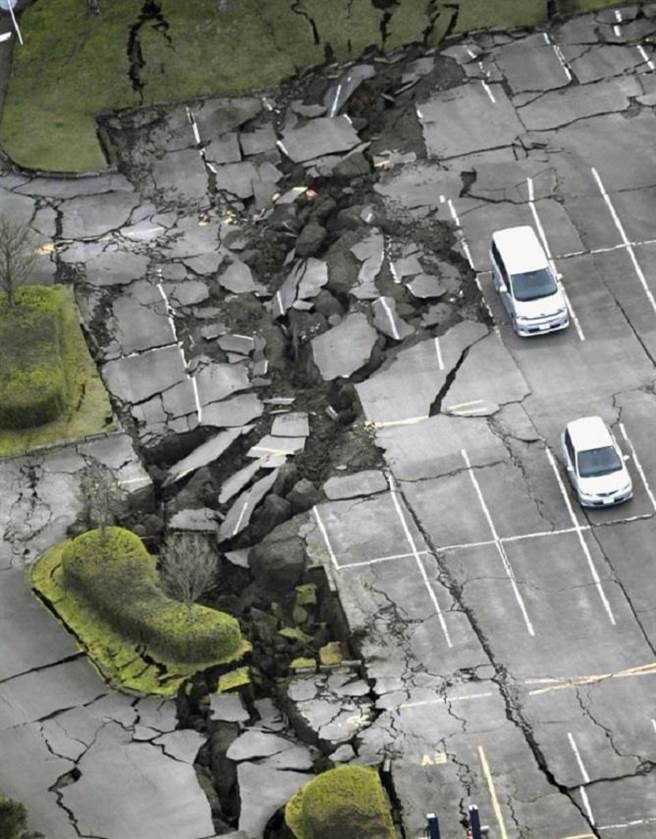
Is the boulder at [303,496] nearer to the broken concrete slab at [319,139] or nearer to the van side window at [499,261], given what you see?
the van side window at [499,261]

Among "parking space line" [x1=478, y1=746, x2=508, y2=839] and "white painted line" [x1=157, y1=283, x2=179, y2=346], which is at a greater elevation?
"parking space line" [x1=478, y1=746, x2=508, y2=839]

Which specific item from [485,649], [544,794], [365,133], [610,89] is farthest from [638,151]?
[544,794]

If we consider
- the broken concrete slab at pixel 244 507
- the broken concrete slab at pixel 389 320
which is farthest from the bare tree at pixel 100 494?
the broken concrete slab at pixel 389 320

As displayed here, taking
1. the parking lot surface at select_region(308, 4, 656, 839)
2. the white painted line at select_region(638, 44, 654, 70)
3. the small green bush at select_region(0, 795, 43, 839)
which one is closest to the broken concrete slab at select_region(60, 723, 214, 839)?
the small green bush at select_region(0, 795, 43, 839)

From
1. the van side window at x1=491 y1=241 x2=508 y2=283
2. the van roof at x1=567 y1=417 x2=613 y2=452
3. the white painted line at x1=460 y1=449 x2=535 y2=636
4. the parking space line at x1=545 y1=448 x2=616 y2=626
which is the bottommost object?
the parking space line at x1=545 y1=448 x2=616 y2=626

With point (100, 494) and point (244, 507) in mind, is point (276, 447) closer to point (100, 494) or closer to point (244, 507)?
point (244, 507)

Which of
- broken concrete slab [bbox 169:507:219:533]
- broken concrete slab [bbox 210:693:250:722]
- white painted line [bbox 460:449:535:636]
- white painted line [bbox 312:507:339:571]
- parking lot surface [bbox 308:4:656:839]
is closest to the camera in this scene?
parking lot surface [bbox 308:4:656:839]

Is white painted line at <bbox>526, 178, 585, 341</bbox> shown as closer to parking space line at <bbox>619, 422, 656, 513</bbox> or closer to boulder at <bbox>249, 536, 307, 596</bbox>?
parking space line at <bbox>619, 422, 656, 513</bbox>
